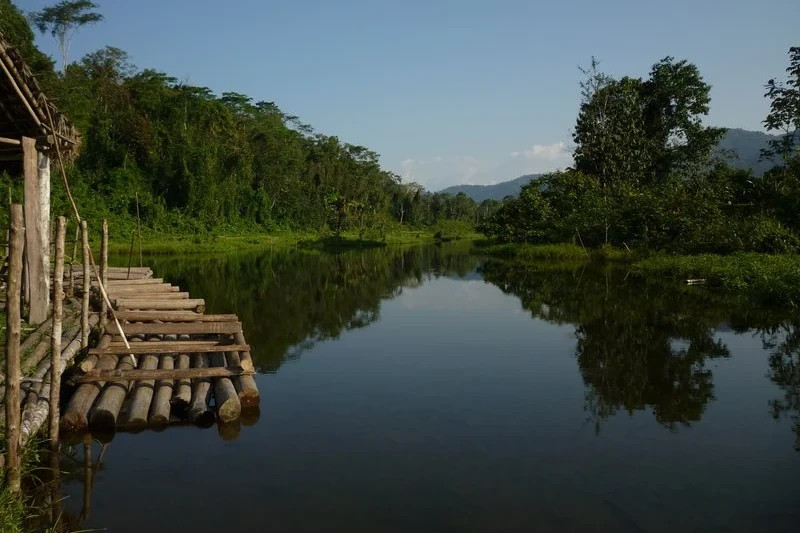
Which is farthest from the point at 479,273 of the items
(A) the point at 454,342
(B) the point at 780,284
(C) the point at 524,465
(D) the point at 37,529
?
(D) the point at 37,529

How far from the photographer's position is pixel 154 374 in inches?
352

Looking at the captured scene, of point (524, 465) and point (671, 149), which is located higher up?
point (671, 149)

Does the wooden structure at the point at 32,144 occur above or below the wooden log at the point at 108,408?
above

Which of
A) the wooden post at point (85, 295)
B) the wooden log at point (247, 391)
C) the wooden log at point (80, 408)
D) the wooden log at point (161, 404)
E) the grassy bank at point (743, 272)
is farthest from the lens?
the grassy bank at point (743, 272)

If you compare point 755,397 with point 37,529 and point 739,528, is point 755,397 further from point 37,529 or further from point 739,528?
point 37,529

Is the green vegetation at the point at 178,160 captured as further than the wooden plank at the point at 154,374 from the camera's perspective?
Yes

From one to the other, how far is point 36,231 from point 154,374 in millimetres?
4102

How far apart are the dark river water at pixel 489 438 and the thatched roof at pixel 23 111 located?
5.41m

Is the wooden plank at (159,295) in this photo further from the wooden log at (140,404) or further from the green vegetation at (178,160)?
the green vegetation at (178,160)

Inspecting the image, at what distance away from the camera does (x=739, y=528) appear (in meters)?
5.92

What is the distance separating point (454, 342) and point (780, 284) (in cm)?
1055

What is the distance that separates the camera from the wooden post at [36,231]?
10.1m

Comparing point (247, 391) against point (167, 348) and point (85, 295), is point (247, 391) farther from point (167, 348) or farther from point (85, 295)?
point (85, 295)

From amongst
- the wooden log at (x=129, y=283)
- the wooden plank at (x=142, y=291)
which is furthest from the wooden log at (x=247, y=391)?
the wooden log at (x=129, y=283)
